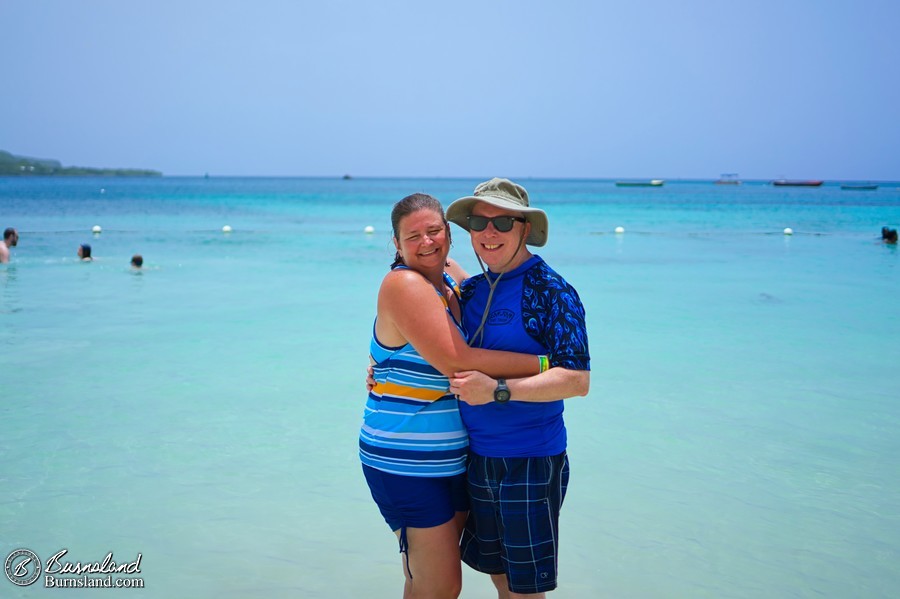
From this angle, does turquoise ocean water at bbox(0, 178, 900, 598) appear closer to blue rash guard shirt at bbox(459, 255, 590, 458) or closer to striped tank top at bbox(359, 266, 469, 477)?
striped tank top at bbox(359, 266, 469, 477)

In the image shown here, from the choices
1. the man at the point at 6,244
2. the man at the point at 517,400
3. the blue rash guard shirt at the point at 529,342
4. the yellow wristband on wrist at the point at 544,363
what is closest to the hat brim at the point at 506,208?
the man at the point at 517,400

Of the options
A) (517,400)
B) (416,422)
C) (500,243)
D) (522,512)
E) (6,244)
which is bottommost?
(6,244)

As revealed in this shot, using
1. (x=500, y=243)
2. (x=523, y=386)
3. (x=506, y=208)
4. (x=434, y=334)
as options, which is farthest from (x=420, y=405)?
(x=506, y=208)

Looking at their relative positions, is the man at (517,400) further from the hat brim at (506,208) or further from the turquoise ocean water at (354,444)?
the turquoise ocean water at (354,444)

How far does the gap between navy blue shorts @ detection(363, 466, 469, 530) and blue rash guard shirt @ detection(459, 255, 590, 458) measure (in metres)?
0.18

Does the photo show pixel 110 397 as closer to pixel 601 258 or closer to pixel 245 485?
pixel 245 485

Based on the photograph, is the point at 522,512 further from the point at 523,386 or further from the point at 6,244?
the point at 6,244

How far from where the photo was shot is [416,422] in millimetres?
2711

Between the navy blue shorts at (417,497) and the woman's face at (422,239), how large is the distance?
0.77 meters

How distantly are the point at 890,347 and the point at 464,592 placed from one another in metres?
7.32

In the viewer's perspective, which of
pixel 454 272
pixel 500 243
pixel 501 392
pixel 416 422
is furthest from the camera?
pixel 454 272

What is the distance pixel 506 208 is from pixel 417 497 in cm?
108

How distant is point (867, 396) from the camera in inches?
272

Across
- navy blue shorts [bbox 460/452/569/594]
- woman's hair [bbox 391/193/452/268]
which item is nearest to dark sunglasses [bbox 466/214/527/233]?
woman's hair [bbox 391/193/452/268]
